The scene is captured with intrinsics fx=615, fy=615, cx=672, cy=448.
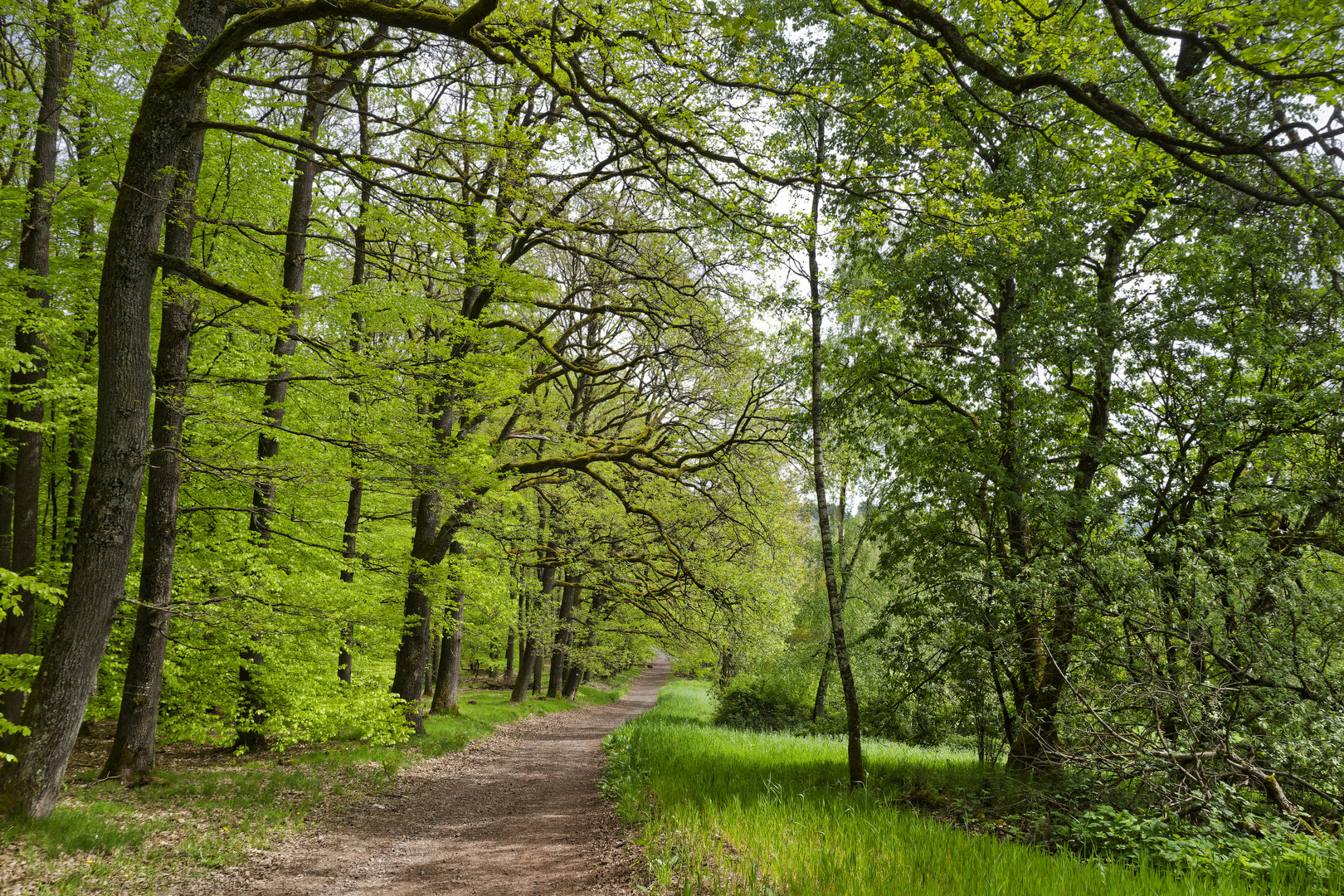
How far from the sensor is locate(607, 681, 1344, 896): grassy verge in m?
3.84

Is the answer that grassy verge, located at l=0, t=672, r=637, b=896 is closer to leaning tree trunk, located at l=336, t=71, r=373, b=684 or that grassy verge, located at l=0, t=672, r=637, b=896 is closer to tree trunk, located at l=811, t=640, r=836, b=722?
leaning tree trunk, located at l=336, t=71, r=373, b=684

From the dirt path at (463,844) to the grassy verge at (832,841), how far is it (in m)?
0.55

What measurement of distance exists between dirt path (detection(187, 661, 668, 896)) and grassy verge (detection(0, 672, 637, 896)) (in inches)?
13.9

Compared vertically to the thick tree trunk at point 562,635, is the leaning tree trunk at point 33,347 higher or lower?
higher

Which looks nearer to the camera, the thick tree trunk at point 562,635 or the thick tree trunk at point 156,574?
the thick tree trunk at point 156,574

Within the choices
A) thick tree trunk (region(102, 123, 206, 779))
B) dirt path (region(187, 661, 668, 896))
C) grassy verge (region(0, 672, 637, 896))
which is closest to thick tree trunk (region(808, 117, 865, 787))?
dirt path (region(187, 661, 668, 896))

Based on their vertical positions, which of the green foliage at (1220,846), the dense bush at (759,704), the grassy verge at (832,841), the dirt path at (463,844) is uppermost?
the green foliage at (1220,846)

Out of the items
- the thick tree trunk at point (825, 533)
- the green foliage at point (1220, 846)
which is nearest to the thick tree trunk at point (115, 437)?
the thick tree trunk at point (825, 533)

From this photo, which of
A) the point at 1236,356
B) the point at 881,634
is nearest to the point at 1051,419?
the point at 1236,356

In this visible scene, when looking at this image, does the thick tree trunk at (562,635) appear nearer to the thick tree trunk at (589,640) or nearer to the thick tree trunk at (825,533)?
the thick tree trunk at (589,640)

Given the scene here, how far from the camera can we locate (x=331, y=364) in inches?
A: 293

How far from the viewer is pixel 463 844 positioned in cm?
701

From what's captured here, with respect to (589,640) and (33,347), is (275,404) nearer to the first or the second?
(33,347)

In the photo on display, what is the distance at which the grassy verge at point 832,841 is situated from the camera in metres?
3.84
